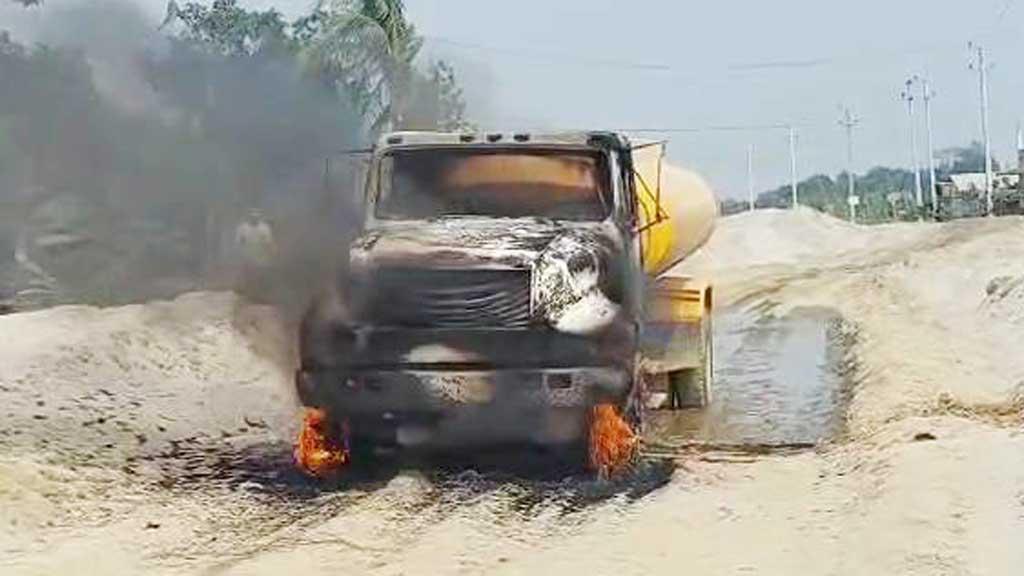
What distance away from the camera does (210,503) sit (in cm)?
1087

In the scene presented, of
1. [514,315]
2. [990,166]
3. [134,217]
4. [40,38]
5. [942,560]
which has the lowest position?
[942,560]

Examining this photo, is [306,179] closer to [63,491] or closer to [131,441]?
[131,441]

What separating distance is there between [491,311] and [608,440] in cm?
117

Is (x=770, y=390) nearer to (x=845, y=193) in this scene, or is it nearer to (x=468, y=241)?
(x=468, y=241)

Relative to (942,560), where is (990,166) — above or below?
above

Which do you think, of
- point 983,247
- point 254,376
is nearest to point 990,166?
point 983,247

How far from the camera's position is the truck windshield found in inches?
487

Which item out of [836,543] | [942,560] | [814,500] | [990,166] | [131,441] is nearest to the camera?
[942,560]

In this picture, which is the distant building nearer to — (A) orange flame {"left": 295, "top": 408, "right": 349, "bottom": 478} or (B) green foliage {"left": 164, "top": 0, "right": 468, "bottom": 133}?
(B) green foliage {"left": 164, "top": 0, "right": 468, "bottom": 133}

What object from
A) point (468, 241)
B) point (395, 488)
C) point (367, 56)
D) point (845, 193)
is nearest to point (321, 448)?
point (395, 488)

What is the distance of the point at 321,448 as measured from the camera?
12.1 metres

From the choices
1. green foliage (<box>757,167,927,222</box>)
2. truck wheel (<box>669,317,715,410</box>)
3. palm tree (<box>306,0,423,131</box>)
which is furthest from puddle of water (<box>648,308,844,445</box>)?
green foliage (<box>757,167,927,222</box>)

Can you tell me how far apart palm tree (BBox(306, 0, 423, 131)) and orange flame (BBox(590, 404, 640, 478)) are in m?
15.6

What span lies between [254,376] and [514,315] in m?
6.39
